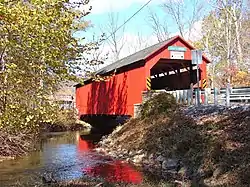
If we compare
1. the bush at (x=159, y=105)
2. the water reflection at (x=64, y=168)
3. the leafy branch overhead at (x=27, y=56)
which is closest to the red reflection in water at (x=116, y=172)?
the water reflection at (x=64, y=168)

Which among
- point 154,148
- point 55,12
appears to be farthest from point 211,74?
point 55,12

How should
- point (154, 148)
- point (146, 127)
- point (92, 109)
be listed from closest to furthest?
point (154, 148) < point (146, 127) < point (92, 109)

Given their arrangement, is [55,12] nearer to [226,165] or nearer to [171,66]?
[226,165]

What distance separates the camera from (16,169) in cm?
957

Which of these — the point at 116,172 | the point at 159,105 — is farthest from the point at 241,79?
the point at 116,172

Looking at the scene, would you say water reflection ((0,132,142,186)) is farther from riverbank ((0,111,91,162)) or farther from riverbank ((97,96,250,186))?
riverbank ((97,96,250,186))

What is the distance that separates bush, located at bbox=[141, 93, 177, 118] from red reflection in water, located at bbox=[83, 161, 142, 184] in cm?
374

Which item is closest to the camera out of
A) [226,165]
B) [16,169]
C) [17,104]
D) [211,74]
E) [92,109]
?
[17,104]

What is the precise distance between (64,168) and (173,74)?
41.9 ft

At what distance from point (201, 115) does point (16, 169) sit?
19.3 feet

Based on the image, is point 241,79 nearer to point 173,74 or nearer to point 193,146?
point 173,74

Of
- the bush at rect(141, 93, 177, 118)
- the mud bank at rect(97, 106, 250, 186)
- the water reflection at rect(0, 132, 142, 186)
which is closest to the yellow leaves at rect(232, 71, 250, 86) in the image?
the bush at rect(141, 93, 177, 118)

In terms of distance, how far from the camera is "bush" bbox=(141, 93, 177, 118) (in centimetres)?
1370

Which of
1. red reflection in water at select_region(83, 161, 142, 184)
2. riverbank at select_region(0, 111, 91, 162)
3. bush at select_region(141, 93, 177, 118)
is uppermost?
bush at select_region(141, 93, 177, 118)
